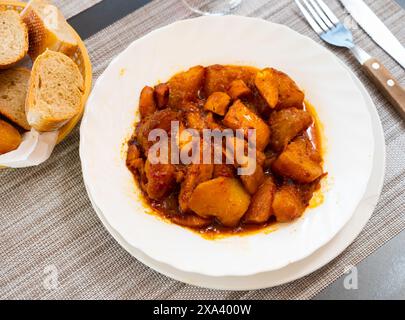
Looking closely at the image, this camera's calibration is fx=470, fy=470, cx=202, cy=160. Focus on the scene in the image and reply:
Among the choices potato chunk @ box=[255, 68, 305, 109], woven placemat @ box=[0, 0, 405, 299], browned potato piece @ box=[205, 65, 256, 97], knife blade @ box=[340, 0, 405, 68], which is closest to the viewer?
woven placemat @ box=[0, 0, 405, 299]

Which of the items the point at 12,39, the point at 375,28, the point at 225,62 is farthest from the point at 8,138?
the point at 375,28

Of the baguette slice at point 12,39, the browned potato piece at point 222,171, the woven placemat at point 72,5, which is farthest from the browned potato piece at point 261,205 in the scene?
the woven placemat at point 72,5

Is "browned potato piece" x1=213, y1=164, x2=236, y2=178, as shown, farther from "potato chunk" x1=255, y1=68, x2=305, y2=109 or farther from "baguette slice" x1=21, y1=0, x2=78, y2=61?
"baguette slice" x1=21, y1=0, x2=78, y2=61

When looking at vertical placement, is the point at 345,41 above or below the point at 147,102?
above

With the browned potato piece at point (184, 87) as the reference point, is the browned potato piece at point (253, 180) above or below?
below

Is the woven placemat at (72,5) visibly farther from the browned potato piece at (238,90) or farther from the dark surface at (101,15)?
the browned potato piece at (238,90)

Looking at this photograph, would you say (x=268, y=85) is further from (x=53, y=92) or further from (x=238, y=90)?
(x=53, y=92)

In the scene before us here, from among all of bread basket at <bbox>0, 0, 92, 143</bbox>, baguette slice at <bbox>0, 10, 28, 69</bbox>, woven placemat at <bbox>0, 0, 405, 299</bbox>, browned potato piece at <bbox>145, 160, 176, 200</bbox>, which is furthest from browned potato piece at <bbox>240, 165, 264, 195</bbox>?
baguette slice at <bbox>0, 10, 28, 69</bbox>

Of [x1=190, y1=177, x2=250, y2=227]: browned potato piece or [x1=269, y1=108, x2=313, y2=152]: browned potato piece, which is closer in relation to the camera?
[x1=190, y1=177, x2=250, y2=227]: browned potato piece
